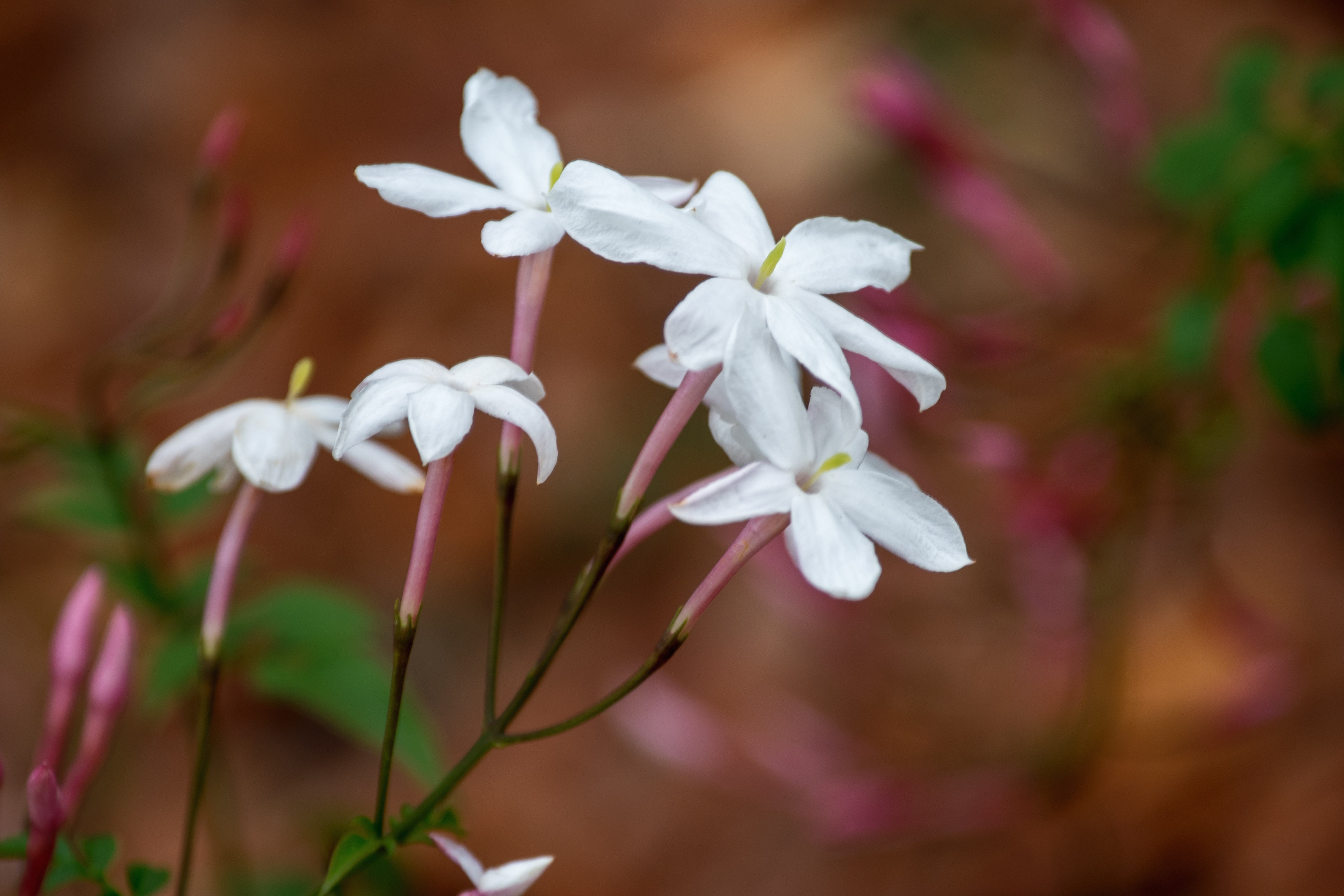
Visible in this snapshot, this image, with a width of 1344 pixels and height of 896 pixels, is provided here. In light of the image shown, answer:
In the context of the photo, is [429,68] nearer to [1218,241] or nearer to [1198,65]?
[1198,65]

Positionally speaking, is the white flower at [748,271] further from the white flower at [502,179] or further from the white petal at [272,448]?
the white petal at [272,448]

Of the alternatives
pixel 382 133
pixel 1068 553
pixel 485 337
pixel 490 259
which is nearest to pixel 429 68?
pixel 382 133

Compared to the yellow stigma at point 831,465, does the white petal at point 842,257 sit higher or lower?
higher

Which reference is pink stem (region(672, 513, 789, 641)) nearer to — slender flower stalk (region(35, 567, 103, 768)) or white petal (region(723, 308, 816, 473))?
white petal (region(723, 308, 816, 473))

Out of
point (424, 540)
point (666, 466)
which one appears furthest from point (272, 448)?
point (666, 466)

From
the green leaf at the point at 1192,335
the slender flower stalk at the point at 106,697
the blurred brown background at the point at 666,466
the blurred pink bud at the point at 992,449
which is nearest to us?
the slender flower stalk at the point at 106,697

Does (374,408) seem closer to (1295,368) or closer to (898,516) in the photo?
(898,516)

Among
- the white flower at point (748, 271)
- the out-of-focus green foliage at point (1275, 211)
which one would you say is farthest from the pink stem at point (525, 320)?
the out-of-focus green foliage at point (1275, 211)
